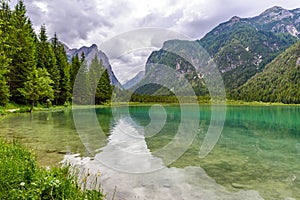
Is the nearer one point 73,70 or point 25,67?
point 25,67

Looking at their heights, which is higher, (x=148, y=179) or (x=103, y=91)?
(x=103, y=91)

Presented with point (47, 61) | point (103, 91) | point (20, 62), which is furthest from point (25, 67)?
point (103, 91)

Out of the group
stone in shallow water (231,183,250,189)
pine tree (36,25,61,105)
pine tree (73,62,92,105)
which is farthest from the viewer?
pine tree (73,62,92,105)

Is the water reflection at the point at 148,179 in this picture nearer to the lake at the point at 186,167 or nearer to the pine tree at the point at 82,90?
the lake at the point at 186,167

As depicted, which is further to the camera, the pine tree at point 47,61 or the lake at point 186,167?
the pine tree at point 47,61

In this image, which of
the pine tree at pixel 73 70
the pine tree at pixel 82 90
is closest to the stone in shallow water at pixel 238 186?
the pine tree at pixel 82 90

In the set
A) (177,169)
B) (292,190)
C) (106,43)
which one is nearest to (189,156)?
(177,169)

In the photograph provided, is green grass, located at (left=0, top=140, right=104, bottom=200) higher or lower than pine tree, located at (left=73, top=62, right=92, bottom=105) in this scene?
lower

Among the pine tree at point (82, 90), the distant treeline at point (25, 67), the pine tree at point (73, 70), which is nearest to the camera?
the distant treeline at point (25, 67)

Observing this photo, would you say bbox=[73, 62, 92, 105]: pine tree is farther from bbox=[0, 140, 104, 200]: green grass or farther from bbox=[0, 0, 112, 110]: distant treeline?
bbox=[0, 140, 104, 200]: green grass

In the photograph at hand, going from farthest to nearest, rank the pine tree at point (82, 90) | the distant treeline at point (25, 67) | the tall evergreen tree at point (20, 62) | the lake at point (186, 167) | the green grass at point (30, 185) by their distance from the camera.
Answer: the pine tree at point (82, 90) < the tall evergreen tree at point (20, 62) < the distant treeline at point (25, 67) < the lake at point (186, 167) < the green grass at point (30, 185)

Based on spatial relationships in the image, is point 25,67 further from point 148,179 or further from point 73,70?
point 148,179

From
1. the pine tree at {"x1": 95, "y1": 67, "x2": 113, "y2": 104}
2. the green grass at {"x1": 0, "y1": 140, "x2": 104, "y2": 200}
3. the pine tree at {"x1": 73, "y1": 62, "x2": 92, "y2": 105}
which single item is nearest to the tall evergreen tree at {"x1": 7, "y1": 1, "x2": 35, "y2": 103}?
the pine tree at {"x1": 73, "y1": 62, "x2": 92, "y2": 105}

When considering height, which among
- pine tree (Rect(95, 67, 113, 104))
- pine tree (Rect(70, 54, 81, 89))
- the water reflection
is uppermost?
pine tree (Rect(70, 54, 81, 89))
